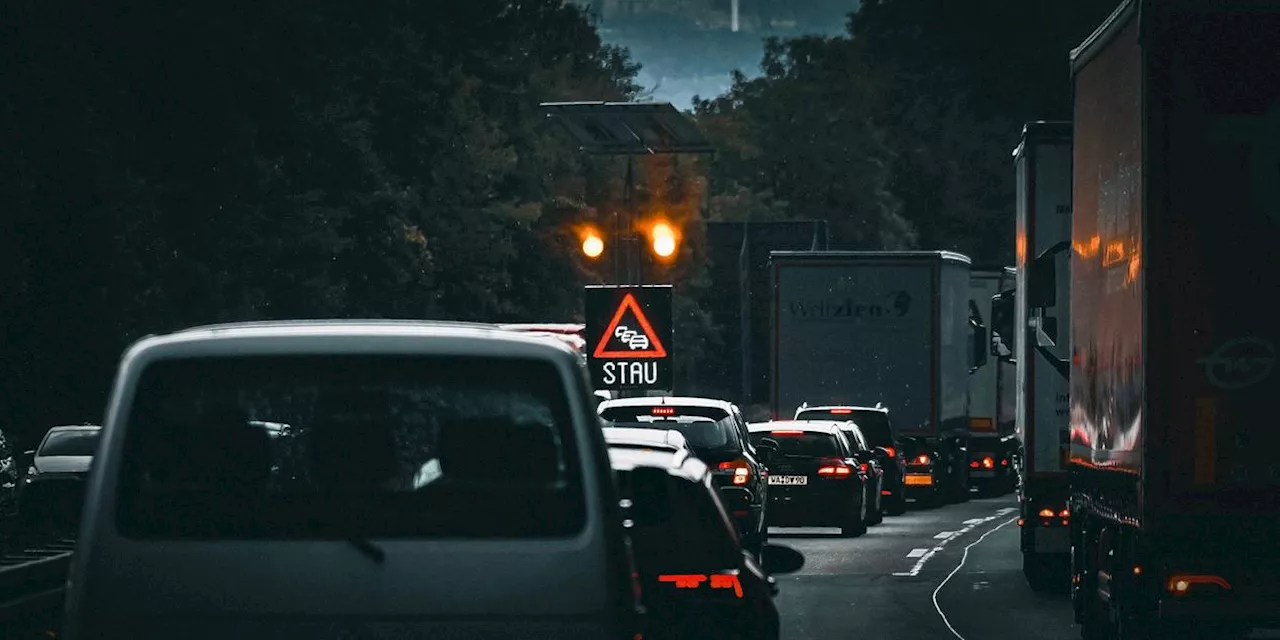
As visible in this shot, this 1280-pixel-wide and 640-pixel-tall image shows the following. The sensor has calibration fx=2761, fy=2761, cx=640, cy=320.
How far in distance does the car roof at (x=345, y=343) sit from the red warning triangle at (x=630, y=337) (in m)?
19.7

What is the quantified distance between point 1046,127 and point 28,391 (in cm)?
2166

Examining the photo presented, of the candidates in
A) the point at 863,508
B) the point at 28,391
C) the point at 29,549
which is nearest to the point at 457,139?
the point at 28,391

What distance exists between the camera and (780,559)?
10.5 meters

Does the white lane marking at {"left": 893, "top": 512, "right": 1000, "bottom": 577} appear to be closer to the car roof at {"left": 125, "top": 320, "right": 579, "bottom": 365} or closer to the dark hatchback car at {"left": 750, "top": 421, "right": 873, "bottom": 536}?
the dark hatchback car at {"left": 750, "top": 421, "right": 873, "bottom": 536}

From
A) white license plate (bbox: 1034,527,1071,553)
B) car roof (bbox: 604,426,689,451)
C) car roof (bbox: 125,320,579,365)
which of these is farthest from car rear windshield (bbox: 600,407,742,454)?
car roof (bbox: 125,320,579,365)

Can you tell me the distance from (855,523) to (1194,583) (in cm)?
1923

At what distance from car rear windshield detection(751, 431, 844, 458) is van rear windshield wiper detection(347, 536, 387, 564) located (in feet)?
85.5

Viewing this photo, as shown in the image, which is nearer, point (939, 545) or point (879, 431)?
point (939, 545)

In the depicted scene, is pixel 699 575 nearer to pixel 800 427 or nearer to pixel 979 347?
pixel 979 347

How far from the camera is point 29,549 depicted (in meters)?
13.0

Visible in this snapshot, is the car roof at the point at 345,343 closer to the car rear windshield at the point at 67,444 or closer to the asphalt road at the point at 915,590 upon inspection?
the asphalt road at the point at 915,590

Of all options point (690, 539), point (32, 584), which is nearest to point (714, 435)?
point (690, 539)

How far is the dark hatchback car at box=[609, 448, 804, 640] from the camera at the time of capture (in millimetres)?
11484

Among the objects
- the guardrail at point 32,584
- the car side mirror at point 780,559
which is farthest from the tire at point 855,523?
the car side mirror at point 780,559
